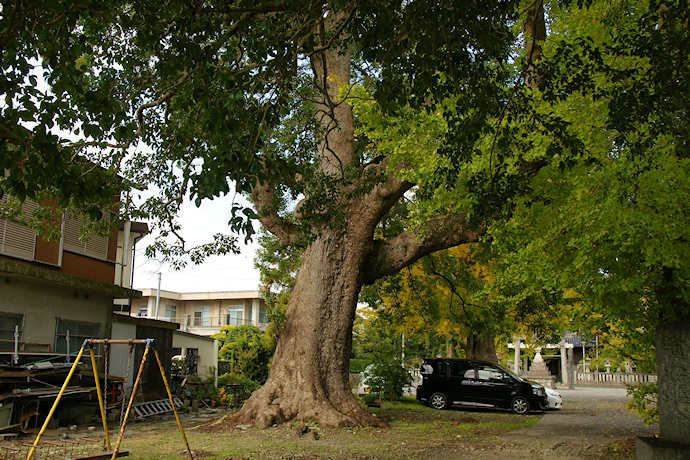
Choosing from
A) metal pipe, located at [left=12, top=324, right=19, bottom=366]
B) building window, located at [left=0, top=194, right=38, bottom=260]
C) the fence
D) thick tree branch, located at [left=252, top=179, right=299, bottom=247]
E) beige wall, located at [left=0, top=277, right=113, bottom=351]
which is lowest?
Result: the fence

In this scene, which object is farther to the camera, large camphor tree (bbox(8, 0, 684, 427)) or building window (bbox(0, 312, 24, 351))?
building window (bbox(0, 312, 24, 351))

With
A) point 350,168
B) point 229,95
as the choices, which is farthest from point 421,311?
point 229,95

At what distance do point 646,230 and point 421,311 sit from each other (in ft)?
48.2

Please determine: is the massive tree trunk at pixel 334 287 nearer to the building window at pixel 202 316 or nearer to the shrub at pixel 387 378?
the shrub at pixel 387 378

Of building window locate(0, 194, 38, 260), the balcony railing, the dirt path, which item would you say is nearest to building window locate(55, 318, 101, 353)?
building window locate(0, 194, 38, 260)

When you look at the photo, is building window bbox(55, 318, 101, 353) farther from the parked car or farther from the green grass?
the parked car

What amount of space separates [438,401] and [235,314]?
29.9 meters

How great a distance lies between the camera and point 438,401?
66.3ft

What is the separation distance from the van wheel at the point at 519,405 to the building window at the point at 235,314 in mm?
31096

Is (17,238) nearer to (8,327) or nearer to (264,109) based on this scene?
(8,327)

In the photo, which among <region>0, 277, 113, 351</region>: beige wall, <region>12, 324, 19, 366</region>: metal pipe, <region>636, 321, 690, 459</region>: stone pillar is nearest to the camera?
<region>636, 321, 690, 459</region>: stone pillar

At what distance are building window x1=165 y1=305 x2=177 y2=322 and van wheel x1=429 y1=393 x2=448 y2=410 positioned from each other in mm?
32830

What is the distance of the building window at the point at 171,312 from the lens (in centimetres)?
4803

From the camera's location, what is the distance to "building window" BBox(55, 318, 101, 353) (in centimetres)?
1465
